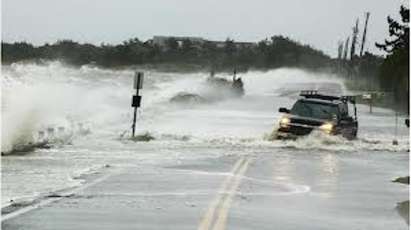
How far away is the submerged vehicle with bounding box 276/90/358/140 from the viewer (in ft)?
100

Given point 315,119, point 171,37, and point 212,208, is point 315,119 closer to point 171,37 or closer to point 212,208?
point 212,208

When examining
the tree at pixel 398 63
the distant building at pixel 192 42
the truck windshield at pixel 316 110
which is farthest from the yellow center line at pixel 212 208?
the distant building at pixel 192 42

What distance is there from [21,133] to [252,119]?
85.7ft

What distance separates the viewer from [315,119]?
30.8 meters

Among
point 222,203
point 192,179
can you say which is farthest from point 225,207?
point 192,179

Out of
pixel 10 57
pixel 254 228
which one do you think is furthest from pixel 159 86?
pixel 254 228

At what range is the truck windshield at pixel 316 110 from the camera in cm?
3122

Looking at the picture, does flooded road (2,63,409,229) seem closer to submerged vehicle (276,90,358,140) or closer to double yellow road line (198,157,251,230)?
double yellow road line (198,157,251,230)

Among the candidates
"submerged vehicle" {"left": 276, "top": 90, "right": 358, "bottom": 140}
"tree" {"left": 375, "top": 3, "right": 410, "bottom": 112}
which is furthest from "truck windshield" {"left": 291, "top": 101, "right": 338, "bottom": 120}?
"tree" {"left": 375, "top": 3, "right": 410, "bottom": 112}

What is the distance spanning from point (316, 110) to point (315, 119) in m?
0.83

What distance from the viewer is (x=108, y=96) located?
7469cm

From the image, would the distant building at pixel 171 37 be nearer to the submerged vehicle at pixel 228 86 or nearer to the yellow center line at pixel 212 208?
the submerged vehicle at pixel 228 86

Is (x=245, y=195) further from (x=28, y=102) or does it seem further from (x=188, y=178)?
(x=28, y=102)

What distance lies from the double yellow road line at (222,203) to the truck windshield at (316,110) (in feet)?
34.6
